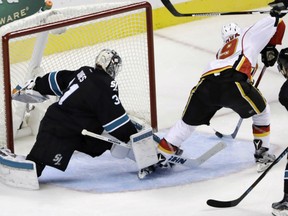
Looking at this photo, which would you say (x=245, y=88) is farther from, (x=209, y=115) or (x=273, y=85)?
(x=273, y=85)

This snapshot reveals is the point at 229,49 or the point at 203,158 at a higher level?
the point at 229,49

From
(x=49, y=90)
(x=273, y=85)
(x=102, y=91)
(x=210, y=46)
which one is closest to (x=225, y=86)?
(x=102, y=91)

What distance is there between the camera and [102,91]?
15.5 ft

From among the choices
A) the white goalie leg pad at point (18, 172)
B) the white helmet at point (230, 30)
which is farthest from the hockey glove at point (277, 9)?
the white goalie leg pad at point (18, 172)

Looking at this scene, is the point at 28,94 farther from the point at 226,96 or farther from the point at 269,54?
the point at 269,54

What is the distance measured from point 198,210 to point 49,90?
1.05 meters

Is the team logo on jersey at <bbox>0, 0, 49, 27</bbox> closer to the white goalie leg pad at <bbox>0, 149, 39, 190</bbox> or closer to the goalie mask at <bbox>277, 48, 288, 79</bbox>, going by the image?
the white goalie leg pad at <bbox>0, 149, 39, 190</bbox>

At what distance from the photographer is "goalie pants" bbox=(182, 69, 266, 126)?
4.74 m

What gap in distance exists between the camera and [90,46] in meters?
5.65

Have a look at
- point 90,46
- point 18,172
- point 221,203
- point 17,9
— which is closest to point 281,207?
point 221,203

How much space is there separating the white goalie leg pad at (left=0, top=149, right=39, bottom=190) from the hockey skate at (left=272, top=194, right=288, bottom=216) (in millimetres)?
1169

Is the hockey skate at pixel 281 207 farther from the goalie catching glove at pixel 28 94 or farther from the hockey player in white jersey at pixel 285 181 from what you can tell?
the goalie catching glove at pixel 28 94

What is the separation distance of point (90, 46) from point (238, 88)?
47.2 inches

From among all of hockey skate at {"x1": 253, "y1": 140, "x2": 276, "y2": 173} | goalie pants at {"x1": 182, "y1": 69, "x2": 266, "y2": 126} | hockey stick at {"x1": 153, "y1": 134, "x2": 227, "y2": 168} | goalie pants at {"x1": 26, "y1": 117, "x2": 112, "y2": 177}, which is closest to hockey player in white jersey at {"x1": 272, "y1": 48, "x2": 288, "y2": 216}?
goalie pants at {"x1": 182, "y1": 69, "x2": 266, "y2": 126}
